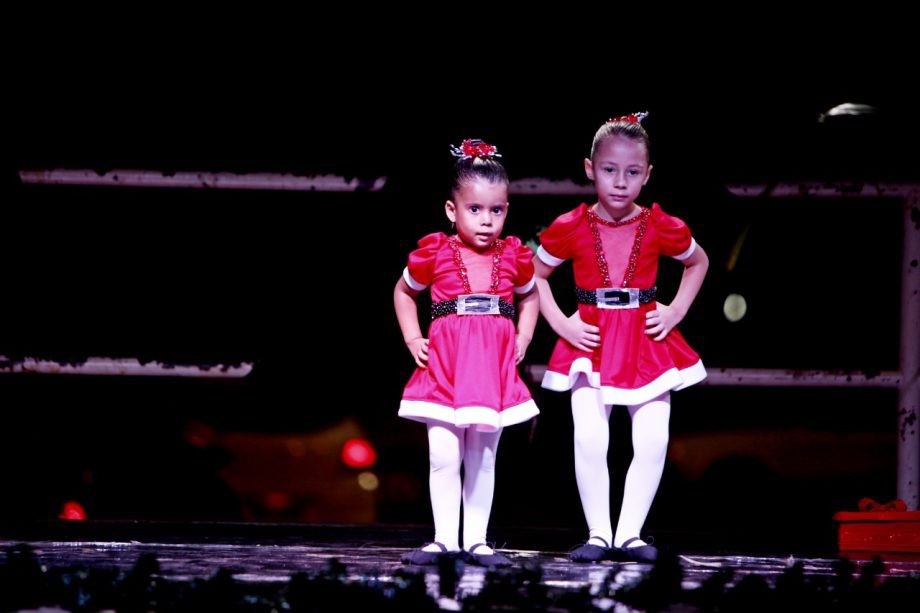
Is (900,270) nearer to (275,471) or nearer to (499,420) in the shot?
(499,420)

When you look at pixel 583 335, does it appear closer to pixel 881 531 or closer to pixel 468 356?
pixel 468 356

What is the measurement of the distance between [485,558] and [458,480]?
0.26 m

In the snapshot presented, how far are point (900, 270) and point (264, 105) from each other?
2.62m

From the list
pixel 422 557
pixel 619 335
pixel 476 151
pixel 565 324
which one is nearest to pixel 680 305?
pixel 619 335

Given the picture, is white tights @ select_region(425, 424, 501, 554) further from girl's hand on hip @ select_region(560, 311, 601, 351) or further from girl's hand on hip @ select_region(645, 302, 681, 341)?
girl's hand on hip @ select_region(645, 302, 681, 341)

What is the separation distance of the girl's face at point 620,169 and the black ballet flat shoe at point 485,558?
114 cm

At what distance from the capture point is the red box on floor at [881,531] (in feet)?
12.4

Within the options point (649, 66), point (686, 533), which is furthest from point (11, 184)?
point (686, 533)

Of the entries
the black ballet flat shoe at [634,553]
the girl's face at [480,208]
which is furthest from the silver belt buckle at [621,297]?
the black ballet flat shoe at [634,553]

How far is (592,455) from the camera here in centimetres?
363

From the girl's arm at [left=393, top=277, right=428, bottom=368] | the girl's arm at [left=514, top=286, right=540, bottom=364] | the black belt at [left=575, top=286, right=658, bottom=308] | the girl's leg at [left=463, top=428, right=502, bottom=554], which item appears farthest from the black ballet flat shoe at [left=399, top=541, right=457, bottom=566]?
the black belt at [left=575, top=286, right=658, bottom=308]

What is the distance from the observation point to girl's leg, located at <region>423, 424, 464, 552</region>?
11.3ft

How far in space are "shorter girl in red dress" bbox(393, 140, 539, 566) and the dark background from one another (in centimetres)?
109

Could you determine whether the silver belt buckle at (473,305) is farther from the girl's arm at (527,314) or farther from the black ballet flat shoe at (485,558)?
the black ballet flat shoe at (485,558)
